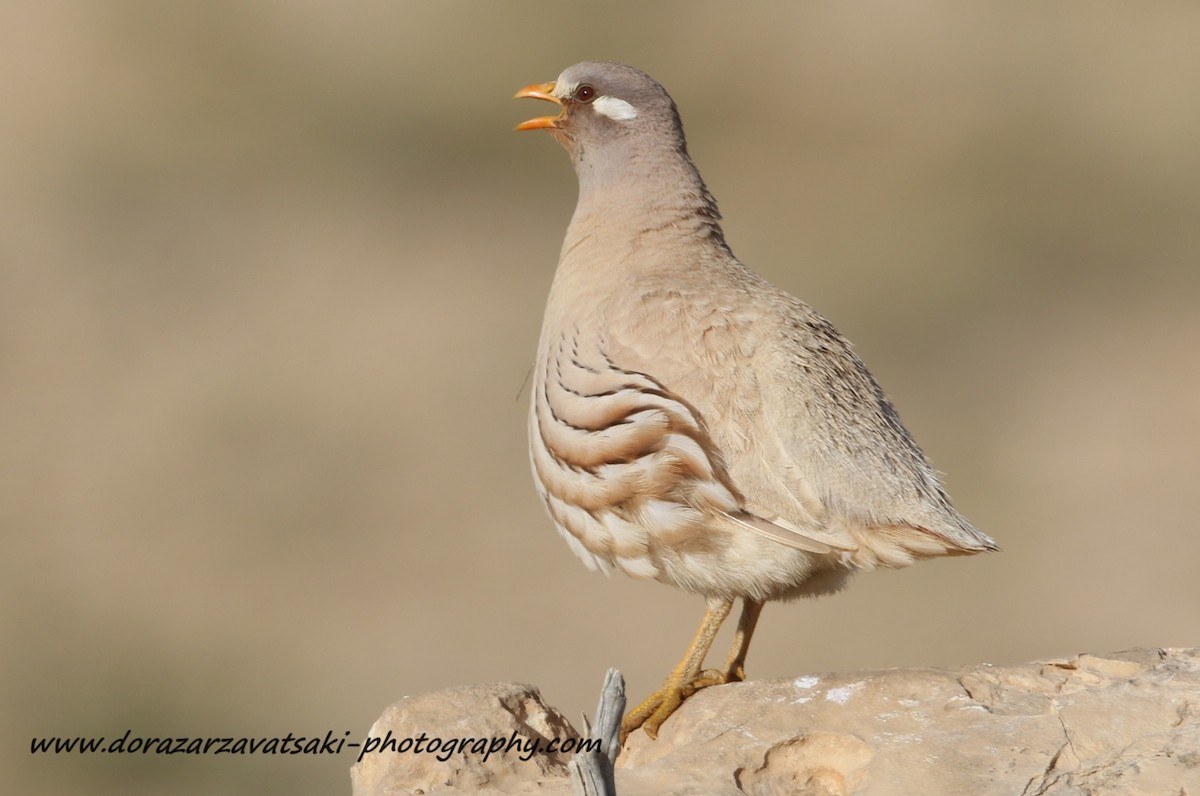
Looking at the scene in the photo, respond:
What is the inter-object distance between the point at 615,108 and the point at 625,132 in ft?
0.48

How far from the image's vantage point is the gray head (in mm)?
8305

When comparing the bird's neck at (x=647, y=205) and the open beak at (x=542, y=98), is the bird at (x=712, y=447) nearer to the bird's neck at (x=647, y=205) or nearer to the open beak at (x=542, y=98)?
the bird's neck at (x=647, y=205)

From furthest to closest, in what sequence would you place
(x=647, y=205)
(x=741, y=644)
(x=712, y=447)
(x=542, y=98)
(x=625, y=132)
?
1. (x=542, y=98)
2. (x=625, y=132)
3. (x=647, y=205)
4. (x=741, y=644)
5. (x=712, y=447)

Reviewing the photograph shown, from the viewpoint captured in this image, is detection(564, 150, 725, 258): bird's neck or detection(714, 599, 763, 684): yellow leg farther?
detection(564, 150, 725, 258): bird's neck

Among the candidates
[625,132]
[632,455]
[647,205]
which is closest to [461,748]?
[632,455]

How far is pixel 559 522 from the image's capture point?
7641 mm

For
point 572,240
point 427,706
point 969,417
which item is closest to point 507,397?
point 969,417

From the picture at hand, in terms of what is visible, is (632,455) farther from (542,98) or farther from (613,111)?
(542,98)

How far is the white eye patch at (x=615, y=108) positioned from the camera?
837 cm

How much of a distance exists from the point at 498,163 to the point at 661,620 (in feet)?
27.3

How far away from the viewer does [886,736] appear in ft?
21.5

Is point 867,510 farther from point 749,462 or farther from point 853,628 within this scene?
point 853,628

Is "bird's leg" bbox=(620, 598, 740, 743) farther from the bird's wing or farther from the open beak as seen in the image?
the open beak

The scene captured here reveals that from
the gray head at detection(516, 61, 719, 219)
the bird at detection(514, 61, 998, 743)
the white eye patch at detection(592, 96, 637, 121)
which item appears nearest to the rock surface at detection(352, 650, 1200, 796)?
the bird at detection(514, 61, 998, 743)
